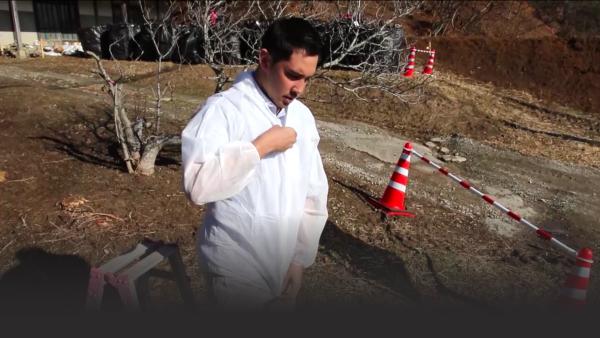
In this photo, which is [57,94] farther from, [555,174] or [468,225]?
[555,174]

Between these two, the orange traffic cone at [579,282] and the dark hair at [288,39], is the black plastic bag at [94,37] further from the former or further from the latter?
the orange traffic cone at [579,282]

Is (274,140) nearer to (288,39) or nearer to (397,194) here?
(288,39)

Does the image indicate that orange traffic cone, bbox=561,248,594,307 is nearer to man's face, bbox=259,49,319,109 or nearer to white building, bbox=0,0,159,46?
man's face, bbox=259,49,319,109

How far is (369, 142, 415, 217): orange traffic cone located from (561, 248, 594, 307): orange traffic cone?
5.60ft

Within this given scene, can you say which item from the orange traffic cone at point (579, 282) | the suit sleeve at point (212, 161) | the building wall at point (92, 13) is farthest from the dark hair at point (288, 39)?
the building wall at point (92, 13)

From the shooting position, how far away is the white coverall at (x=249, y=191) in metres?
1.29

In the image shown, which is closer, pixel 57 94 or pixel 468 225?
pixel 468 225

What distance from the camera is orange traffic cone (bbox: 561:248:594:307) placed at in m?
3.01

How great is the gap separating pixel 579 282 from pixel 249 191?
2806 mm

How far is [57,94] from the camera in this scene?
7246mm

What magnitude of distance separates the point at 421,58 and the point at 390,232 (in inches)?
443

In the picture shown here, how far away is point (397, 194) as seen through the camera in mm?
4609

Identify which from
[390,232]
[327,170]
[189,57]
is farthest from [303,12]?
[189,57]

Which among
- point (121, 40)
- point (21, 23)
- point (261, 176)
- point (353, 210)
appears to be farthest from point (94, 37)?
point (261, 176)
